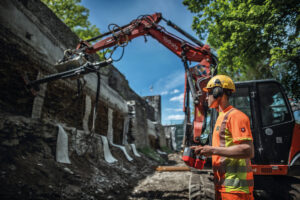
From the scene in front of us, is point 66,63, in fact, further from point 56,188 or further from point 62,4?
point 62,4

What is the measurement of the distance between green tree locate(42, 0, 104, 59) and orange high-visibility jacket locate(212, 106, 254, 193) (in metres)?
15.8

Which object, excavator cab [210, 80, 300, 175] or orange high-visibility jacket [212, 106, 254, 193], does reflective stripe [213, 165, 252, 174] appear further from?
excavator cab [210, 80, 300, 175]

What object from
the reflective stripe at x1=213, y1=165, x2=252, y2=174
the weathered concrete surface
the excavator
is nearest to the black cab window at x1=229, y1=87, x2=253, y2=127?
the excavator

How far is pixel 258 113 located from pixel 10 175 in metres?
4.62

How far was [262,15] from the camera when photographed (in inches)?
244

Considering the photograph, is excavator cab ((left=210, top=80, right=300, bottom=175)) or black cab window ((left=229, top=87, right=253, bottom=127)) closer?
excavator cab ((left=210, top=80, right=300, bottom=175))

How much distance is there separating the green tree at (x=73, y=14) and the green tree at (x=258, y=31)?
1133 cm

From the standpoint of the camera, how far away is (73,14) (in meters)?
17.2

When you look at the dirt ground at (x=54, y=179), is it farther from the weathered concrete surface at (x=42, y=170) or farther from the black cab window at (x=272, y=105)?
the black cab window at (x=272, y=105)

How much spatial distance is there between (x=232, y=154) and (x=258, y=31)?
6393mm

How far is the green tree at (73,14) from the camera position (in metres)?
16.7

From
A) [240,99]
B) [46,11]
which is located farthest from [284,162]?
[46,11]

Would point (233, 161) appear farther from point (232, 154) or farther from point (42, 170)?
point (42, 170)

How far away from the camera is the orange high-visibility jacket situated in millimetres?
1619
